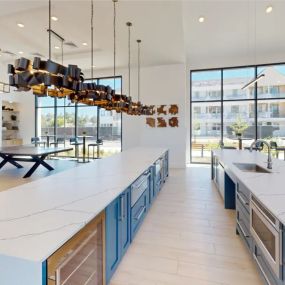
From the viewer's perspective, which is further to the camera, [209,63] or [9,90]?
[9,90]

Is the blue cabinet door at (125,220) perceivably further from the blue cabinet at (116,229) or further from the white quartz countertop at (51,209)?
the white quartz countertop at (51,209)

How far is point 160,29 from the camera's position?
16.6ft

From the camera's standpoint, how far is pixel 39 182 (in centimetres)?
226

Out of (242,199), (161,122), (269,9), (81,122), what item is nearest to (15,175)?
(81,122)

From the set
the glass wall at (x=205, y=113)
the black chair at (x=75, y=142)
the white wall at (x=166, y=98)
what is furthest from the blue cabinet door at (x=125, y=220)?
the glass wall at (x=205, y=113)

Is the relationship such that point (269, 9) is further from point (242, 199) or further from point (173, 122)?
point (242, 199)

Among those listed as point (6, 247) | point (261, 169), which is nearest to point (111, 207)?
point (6, 247)

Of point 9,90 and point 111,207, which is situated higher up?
point 9,90

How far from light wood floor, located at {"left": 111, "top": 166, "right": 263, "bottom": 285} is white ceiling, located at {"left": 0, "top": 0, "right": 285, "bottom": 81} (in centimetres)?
395

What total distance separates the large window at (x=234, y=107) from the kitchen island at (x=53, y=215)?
632cm

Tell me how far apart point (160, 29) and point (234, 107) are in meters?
4.63

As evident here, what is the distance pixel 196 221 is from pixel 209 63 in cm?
667

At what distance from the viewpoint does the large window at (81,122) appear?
9168 millimetres

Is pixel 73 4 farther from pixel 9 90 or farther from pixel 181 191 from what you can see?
pixel 9 90
